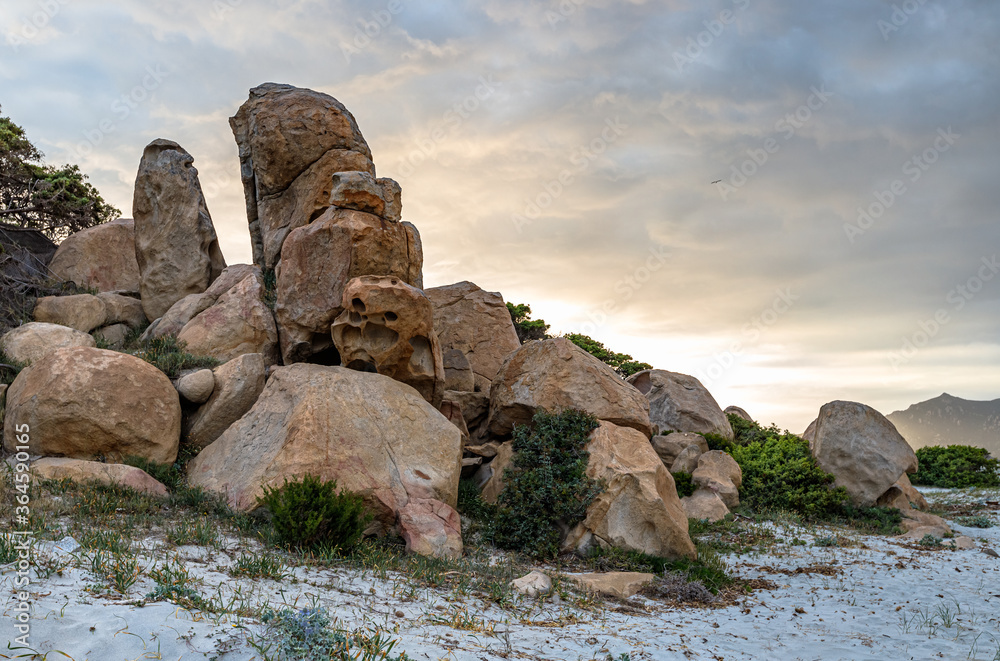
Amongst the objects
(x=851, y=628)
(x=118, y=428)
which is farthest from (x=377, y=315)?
(x=851, y=628)

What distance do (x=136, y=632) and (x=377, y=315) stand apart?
8.48m

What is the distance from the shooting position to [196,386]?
515 inches

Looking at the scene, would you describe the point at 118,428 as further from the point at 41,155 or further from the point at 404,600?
the point at 41,155

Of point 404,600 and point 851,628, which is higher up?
point 404,600

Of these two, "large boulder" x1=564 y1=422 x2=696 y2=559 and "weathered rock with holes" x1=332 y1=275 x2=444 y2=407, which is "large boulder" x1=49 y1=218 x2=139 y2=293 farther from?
"large boulder" x1=564 y1=422 x2=696 y2=559

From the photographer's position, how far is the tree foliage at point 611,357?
2806 centimetres

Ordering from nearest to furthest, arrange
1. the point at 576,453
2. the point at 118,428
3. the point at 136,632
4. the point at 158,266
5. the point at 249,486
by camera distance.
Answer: the point at 136,632, the point at 249,486, the point at 118,428, the point at 576,453, the point at 158,266

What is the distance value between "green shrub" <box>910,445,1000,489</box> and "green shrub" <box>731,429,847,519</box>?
9515 mm

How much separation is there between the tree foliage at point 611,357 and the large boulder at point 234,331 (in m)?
15.2

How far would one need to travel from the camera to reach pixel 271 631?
5270 mm

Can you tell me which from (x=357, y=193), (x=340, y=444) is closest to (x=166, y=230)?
(x=357, y=193)

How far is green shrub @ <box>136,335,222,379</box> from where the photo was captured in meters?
13.9

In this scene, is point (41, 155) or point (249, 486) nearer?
point (249, 486)

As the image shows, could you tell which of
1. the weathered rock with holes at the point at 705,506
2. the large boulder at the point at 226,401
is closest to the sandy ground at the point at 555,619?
the weathered rock with holes at the point at 705,506
